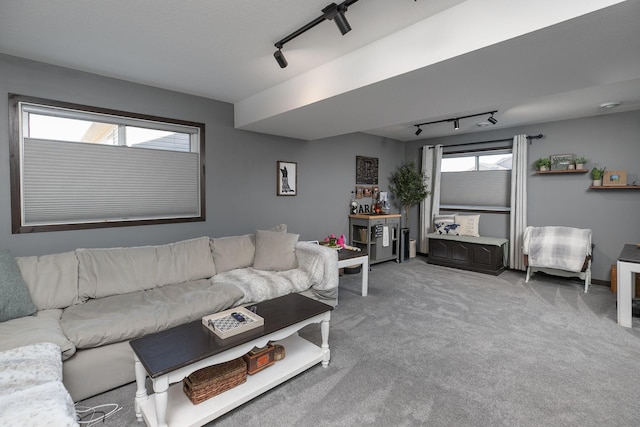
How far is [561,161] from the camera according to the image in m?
4.66

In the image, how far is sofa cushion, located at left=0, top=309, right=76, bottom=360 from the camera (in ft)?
5.68

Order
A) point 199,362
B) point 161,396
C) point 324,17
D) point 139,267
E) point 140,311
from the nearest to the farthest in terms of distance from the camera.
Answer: point 161,396 → point 199,362 → point 324,17 → point 140,311 → point 139,267

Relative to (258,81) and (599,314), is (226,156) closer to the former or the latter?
(258,81)

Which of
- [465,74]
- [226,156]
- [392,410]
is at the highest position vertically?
[465,74]

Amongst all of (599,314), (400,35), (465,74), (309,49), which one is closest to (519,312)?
(599,314)

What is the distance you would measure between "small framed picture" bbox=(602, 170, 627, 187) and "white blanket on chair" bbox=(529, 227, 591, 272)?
2.45 feet

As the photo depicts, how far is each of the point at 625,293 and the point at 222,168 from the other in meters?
4.56

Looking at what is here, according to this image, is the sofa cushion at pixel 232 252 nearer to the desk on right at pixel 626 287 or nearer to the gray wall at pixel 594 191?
the desk on right at pixel 626 287

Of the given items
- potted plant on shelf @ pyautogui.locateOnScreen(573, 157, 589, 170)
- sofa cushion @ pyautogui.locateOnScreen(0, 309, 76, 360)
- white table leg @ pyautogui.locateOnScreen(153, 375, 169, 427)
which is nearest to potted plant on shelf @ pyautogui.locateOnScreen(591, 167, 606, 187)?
potted plant on shelf @ pyautogui.locateOnScreen(573, 157, 589, 170)

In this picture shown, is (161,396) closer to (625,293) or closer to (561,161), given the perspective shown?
(625,293)

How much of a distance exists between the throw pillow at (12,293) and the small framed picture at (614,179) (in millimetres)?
6558

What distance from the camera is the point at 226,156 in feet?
12.8

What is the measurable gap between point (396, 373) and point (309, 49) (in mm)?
2581

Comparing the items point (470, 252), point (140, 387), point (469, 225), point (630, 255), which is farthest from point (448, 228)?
point (140, 387)
